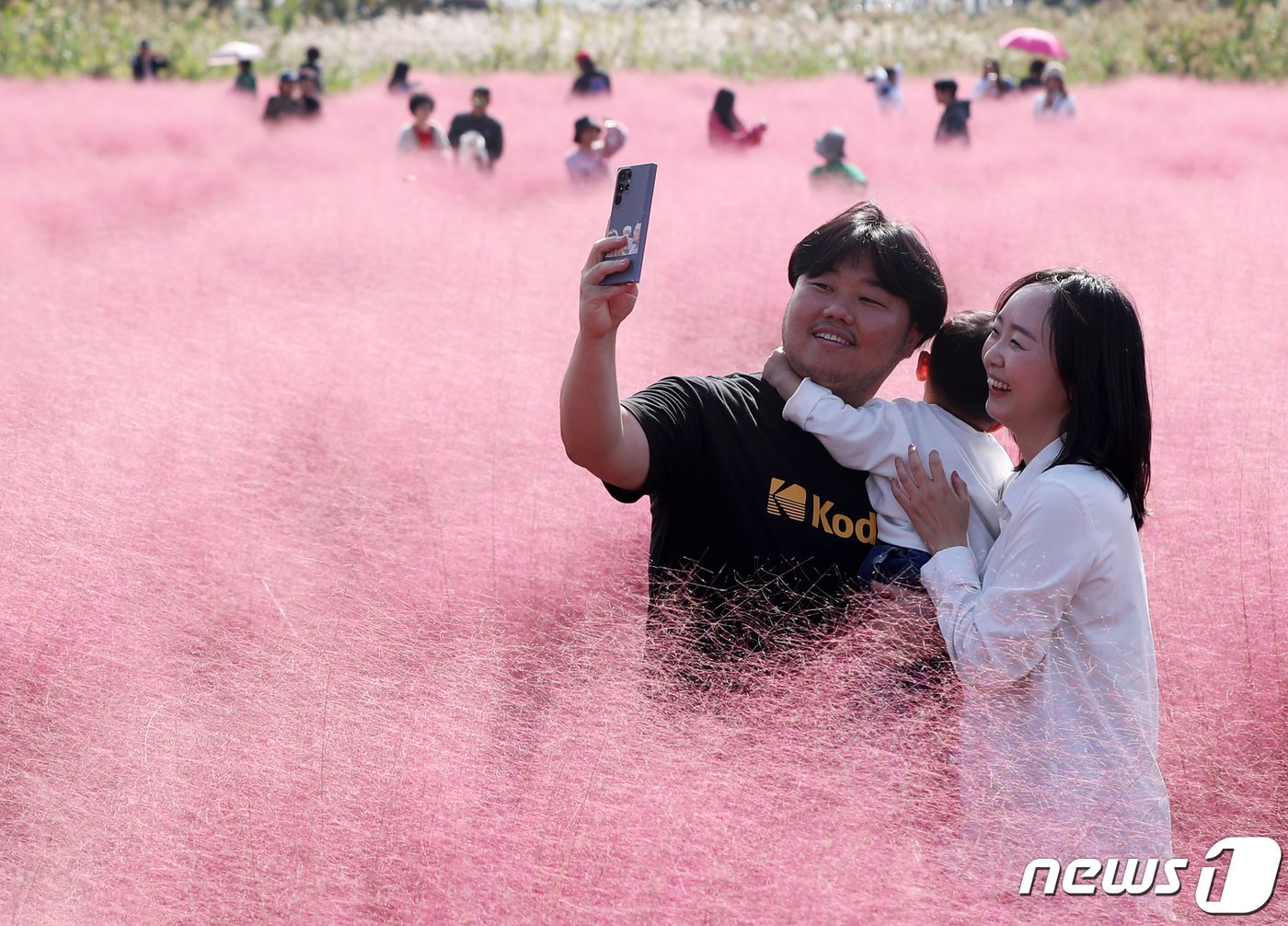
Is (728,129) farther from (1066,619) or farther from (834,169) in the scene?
(1066,619)

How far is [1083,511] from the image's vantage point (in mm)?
2619

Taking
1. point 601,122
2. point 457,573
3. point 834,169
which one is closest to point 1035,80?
point 601,122

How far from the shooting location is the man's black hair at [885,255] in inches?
123

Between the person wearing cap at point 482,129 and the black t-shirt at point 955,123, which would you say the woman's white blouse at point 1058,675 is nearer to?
the person wearing cap at point 482,129

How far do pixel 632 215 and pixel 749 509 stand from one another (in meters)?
0.71

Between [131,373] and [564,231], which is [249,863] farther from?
[564,231]

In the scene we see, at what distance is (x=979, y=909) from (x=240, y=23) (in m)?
Result: 32.1

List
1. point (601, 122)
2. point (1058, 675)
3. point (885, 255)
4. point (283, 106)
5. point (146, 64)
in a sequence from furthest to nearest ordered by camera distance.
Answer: point (146, 64) < point (283, 106) < point (601, 122) < point (885, 255) < point (1058, 675)

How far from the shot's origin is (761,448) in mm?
3021

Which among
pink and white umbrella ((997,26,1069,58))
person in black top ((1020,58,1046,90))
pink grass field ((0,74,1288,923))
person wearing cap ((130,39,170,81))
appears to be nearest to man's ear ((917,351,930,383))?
pink grass field ((0,74,1288,923))

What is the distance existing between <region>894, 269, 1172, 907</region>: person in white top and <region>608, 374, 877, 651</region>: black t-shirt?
272 mm

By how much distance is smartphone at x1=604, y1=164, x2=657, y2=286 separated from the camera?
277 centimetres

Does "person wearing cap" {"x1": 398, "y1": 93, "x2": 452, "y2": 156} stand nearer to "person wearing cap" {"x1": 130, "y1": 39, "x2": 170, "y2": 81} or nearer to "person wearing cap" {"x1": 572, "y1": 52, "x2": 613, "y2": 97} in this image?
"person wearing cap" {"x1": 572, "y1": 52, "x2": 613, "y2": 97}

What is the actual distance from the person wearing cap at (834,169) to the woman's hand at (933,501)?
753 centimetres
